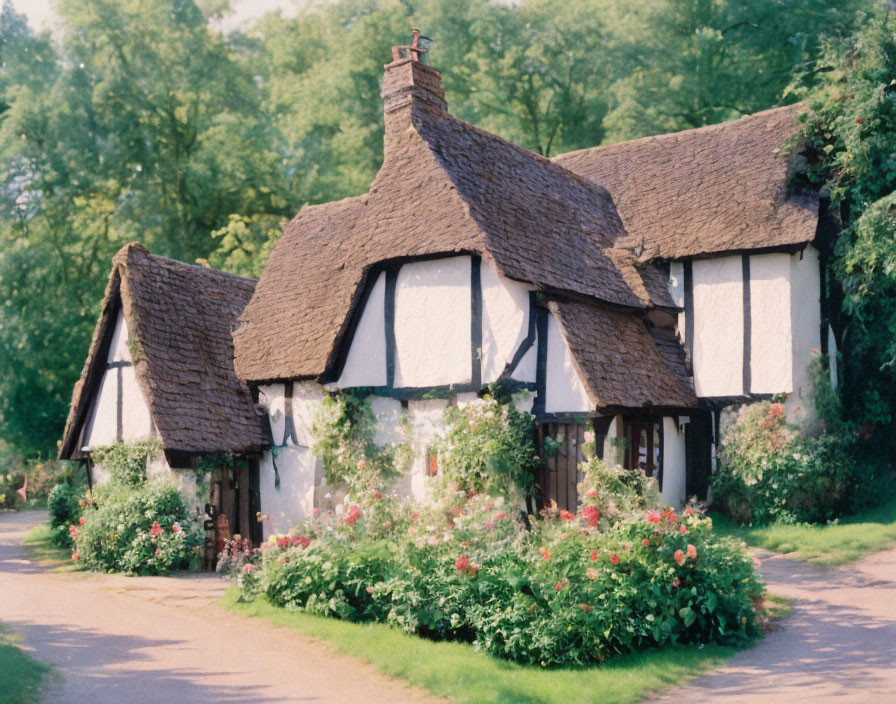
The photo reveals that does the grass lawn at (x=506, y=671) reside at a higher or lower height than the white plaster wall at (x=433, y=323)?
lower

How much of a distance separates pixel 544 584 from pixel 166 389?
941cm

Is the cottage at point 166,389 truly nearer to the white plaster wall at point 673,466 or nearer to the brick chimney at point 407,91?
the brick chimney at point 407,91

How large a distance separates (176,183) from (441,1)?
12.1m

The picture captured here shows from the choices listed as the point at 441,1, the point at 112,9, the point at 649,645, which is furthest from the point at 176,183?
the point at 649,645

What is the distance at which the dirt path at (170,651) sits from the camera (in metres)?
8.30

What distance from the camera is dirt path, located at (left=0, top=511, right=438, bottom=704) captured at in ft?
27.2

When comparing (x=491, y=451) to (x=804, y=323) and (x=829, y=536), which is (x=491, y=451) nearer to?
(x=829, y=536)

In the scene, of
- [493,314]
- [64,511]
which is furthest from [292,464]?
[64,511]

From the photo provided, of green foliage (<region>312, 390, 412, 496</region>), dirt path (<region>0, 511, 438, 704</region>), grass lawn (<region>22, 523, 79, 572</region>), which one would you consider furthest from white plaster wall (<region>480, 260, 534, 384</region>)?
grass lawn (<region>22, 523, 79, 572</region>)

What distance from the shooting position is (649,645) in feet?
31.0

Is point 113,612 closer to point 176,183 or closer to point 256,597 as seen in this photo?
point 256,597

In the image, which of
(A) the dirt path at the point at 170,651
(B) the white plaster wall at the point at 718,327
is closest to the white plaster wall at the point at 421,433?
(A) the dirt path at the point at 170,651

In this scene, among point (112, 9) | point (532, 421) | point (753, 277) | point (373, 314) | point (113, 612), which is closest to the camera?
point (113, 612)

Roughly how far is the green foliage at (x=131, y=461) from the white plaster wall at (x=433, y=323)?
4979mm
